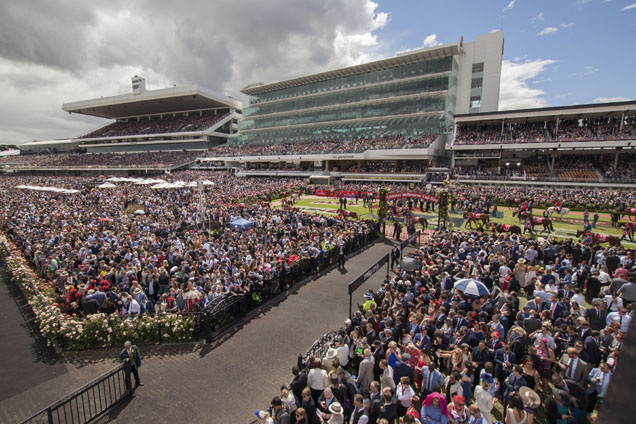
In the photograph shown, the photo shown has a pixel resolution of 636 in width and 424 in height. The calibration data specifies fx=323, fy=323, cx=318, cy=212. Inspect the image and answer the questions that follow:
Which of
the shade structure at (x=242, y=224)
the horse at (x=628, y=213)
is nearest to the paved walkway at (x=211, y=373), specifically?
the shade structure at (x=242, y=224)

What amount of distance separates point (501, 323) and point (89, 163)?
3633 inches

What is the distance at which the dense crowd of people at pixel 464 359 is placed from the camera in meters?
5.41

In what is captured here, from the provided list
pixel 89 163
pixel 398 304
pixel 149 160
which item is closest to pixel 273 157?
pixel 149 160

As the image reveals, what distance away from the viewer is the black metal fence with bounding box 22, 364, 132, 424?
262 inches

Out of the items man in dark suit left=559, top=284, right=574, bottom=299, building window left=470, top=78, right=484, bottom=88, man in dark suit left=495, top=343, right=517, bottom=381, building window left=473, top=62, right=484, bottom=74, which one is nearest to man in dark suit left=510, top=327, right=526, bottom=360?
man in dark suit left=495, top=343, right=517, bottom=381

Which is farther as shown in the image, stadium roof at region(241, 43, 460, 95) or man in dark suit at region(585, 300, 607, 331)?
stadium roof at region(241, 43, 460, 95)

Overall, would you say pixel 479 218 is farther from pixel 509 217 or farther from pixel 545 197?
pixel 545 197

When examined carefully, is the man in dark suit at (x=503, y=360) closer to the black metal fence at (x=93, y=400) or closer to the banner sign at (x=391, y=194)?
the black metal fence at (x=93, y=400)

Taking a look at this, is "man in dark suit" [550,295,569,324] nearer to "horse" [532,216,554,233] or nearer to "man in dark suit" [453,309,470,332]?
"man in dark suit" [453,309,470,332]

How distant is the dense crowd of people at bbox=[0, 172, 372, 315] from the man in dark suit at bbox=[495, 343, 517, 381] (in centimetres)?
774

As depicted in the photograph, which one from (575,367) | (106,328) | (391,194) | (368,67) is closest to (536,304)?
(575,367)

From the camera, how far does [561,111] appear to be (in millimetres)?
41219

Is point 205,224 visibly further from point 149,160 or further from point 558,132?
point 149,160

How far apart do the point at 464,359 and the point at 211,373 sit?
6.08 metres
